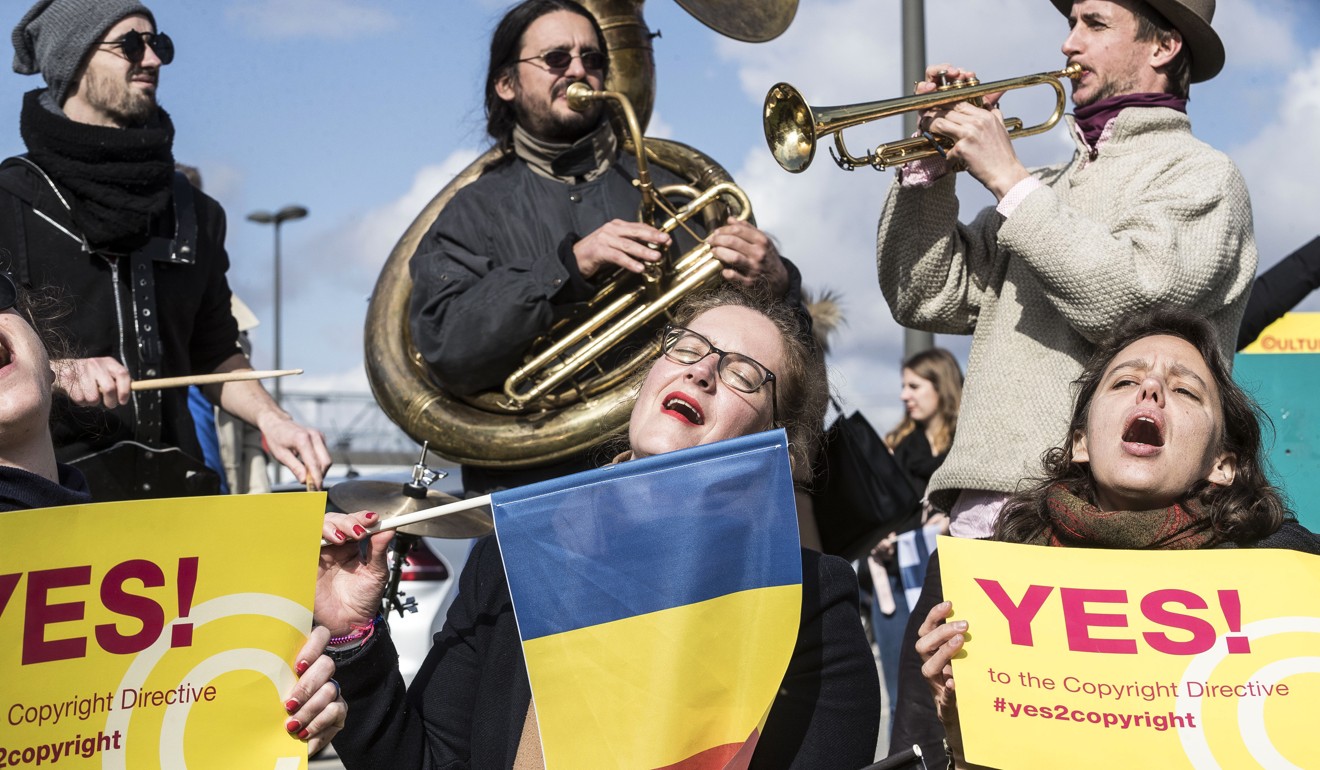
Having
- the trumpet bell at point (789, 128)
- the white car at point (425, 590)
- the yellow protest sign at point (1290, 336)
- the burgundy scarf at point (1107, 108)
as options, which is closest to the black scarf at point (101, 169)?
the trumpet bell at point (789, 128)

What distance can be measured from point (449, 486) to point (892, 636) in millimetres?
2248

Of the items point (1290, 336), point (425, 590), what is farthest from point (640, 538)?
point (425, 590)

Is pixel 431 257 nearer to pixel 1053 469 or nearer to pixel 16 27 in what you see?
pixel 16 27

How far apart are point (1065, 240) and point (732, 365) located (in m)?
0.79

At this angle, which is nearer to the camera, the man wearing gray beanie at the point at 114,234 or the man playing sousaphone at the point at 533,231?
the man wearing gray beanie at the point at 114,234

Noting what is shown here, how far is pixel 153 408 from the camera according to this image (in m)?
3.65

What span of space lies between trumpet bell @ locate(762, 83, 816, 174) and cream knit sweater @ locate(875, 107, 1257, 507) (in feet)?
0.84

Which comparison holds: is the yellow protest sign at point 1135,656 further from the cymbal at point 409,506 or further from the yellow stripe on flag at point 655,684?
the cymbal at point 409,506

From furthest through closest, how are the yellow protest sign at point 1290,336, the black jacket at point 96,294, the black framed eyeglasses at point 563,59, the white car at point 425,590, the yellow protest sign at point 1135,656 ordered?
the white car at point 425,590
the yellow protest sign at point 1290,336
the black framed eyeglasses at point 563,59
the black jacket at point 96,294
the yellow protest sign at point 1135,656

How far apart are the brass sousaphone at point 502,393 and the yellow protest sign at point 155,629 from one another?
1.70 m

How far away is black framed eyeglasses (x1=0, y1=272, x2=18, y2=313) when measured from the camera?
101 inches

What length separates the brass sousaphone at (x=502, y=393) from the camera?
158 inches

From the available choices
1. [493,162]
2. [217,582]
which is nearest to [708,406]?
[217,582]

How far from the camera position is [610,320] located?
4.08 metres
